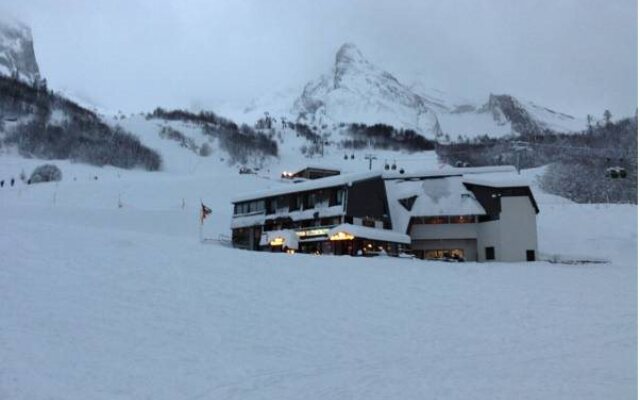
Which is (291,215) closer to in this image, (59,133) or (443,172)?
(443,172)

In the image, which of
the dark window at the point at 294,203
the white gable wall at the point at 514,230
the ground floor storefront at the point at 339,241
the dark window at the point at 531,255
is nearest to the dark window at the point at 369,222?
the ground floor storefront at the point at 339,241

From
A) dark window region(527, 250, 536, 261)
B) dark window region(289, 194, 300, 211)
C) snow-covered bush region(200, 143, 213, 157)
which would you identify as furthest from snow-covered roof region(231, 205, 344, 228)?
snow-covered bush region(200, 143, 213, 157)

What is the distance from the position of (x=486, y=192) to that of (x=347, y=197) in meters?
11.9

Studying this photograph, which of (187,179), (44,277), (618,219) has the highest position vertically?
(187,179)

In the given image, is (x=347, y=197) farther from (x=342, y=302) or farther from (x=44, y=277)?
(x=44, y=277)

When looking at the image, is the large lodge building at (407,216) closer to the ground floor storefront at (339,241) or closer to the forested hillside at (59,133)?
the ground floor storefront at (339,241)

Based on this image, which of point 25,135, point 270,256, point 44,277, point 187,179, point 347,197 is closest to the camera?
point 44,277

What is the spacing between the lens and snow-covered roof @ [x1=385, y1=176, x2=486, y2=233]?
47.0 m

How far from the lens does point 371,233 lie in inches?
1718

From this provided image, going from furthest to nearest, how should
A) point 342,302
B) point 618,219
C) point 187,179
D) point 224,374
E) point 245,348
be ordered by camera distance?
point 187,179 < point 618,219 < point 342,302 < point 245,348 < point 224,374

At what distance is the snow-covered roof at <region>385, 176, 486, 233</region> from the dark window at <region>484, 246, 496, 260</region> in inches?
122

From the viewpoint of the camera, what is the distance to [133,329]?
1650 centimetres

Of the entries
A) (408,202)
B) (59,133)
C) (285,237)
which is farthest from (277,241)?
(59,133)

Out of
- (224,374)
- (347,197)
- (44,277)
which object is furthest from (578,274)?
(44,277)
